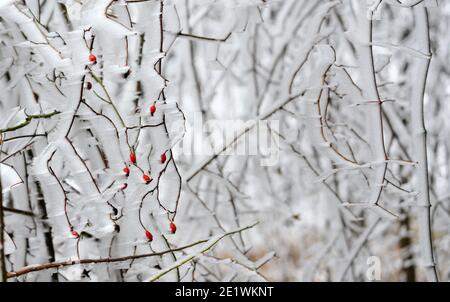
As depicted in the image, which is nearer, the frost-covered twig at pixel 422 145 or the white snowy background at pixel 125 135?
the white snowy background at pixel 125 135

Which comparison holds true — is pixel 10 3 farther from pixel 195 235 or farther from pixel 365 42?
pixel 195 235

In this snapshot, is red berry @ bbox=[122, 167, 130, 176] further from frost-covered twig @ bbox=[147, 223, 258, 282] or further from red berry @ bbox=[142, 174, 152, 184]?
frost-covered twig @ bbox=[147, 223, 258, 282]

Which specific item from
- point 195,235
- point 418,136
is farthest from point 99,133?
point 195,235

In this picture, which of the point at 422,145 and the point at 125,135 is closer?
the point at 125,135

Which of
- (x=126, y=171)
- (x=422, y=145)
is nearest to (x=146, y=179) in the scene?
(x=126, y=171)

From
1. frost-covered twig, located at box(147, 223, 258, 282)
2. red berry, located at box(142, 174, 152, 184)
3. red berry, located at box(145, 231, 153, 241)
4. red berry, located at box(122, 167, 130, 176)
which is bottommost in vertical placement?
frost-covered twig, located at box(147, 223, 258, 282)

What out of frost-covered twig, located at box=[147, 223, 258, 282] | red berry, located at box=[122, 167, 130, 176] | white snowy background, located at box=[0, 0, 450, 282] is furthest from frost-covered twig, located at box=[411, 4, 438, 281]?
red berry, located at box=[122, 167, 130, 176]

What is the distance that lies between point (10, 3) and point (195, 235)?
1361 mm

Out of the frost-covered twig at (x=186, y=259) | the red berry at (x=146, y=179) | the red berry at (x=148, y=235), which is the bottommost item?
the frost-covered twig at (x=186, y=259)

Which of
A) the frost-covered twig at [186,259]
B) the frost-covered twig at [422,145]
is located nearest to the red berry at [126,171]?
the frost-covered twig at [186,259]

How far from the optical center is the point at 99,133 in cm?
91

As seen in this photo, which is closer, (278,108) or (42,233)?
(42,233)

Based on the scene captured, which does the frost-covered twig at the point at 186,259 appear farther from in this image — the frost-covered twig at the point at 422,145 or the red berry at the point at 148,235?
the frost-covered twig at the point at 422,145

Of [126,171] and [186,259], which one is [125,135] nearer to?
[126,171]
